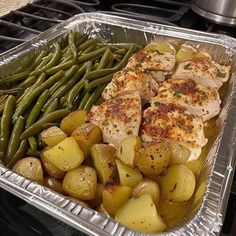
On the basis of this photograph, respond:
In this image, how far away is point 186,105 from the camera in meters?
1.56

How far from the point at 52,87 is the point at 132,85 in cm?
38

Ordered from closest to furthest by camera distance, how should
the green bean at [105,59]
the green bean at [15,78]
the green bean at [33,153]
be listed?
1. the green bean at [33,153]
2. the green bean at [15,78]
3. the green bean at [105,59]

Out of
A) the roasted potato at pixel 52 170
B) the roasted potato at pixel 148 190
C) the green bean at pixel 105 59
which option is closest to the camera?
the roasted potato at pixel 148 190

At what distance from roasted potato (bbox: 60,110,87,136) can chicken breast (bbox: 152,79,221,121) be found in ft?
1.04

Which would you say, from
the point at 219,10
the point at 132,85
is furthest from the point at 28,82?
the point at 219,10

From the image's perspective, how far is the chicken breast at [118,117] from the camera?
1.44 meters

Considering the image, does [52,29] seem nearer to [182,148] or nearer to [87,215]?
[182,148]

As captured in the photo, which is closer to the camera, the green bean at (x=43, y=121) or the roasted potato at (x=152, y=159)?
the roasted potato at (x=152, y=159)

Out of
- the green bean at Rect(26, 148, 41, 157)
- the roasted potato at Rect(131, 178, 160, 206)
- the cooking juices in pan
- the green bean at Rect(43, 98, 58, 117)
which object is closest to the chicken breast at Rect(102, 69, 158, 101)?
the cooking juices in pan

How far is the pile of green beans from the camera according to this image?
1.48 m

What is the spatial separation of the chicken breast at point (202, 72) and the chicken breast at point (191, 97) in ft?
0.25

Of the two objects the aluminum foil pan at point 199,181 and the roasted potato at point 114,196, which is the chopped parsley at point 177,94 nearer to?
the aluminum foil pan at point 199,181

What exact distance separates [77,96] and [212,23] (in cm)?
108

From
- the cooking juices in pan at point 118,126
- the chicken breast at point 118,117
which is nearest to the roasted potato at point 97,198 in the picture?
the cooking juices in pan at point 118,126
